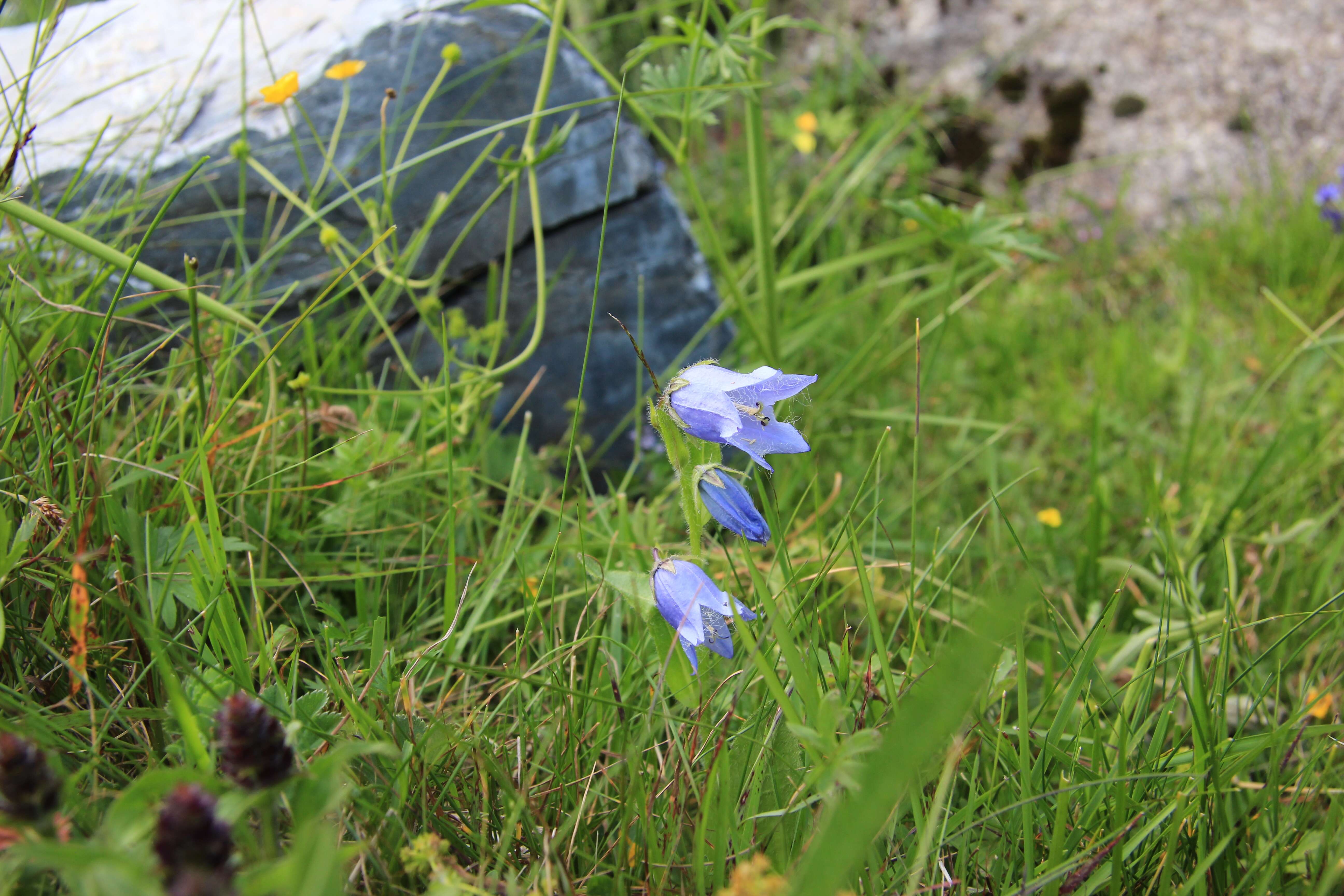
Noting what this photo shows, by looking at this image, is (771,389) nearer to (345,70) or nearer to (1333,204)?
(345,70)

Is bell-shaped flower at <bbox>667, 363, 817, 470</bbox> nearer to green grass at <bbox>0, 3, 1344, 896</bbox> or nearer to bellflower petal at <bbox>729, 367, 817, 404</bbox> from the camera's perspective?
bellflower petal at <bbox>729, 367, 817, 404</bbox>

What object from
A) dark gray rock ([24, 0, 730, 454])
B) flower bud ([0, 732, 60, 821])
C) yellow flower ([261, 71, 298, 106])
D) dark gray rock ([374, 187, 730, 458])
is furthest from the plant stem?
dark gray rock ([374, 187, 730, 458])

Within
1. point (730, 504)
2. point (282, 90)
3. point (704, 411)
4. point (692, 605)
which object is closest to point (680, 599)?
point (692, 605)

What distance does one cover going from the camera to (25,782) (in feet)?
2.01

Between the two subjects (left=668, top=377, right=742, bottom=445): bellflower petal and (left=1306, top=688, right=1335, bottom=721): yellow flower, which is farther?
(left=1306, top=688, right=1335, bottom=721): yellow flower

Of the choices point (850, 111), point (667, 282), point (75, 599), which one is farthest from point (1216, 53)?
point (75, 599)

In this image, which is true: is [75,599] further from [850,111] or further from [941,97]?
[941,97]

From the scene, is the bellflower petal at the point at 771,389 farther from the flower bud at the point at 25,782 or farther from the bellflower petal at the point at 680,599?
the flower bud at the point at 25,782

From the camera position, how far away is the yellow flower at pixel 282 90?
70.7 inches

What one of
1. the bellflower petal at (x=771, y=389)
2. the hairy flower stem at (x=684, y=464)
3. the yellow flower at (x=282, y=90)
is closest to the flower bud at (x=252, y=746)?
the hairy flower stem at (x=684, y=464)

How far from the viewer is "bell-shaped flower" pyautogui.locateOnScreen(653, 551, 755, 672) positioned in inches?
42.7

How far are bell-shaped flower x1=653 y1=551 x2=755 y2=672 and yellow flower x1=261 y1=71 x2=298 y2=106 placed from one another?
1.44 meters

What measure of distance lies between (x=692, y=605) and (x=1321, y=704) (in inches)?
53.3

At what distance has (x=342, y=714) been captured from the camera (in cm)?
109
